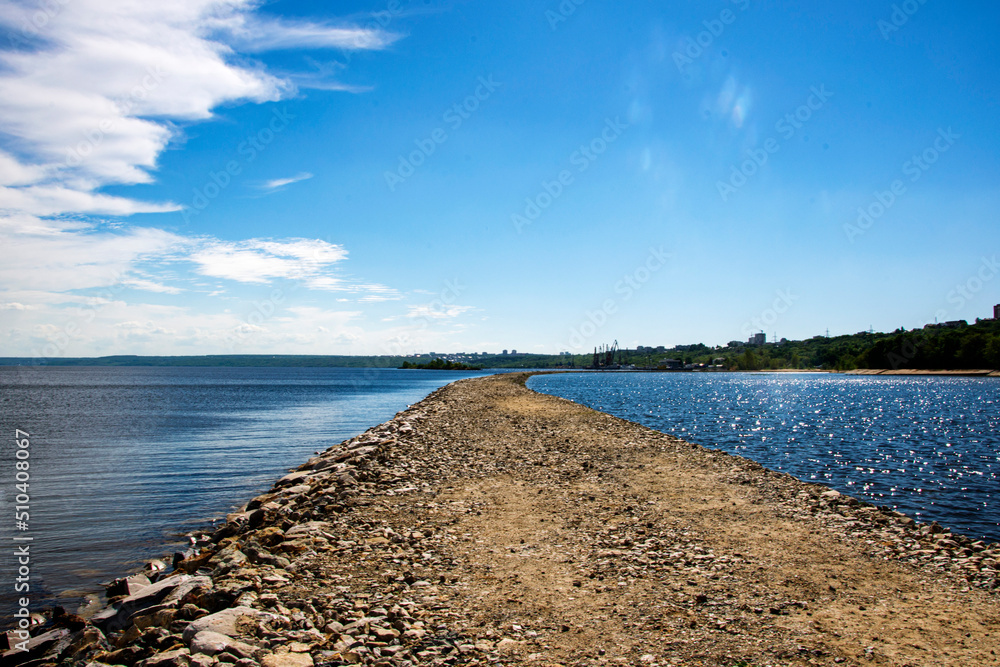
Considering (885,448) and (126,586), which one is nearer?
(126,586)

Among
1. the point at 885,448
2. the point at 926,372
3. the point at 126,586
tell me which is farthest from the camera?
the point at 926,372

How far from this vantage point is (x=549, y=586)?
751cm

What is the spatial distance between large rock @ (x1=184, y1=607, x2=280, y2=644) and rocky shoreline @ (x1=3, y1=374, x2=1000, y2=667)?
3 cm

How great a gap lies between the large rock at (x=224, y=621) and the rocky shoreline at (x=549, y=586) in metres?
0.03

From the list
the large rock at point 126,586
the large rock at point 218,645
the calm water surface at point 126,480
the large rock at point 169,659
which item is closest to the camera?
the large rock at point 169,659

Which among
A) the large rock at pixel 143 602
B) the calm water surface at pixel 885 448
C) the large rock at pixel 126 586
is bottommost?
the calm water surface at pixel 885 448

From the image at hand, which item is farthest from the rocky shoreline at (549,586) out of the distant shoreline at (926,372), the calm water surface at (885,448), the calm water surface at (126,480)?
the distant shoreline at (926,372)

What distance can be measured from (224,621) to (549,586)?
400 centimetres

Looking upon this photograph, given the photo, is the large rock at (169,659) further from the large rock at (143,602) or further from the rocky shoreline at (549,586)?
the large rock at (143,602)

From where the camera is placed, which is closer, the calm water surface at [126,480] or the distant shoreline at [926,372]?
the calm water surface at [126,480]

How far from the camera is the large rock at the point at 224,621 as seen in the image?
222 inches

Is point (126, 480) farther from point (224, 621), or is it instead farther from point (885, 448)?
point (885, 448)

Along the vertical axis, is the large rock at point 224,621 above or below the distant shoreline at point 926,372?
above

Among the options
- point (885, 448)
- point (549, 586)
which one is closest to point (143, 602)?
point (549, 586)
